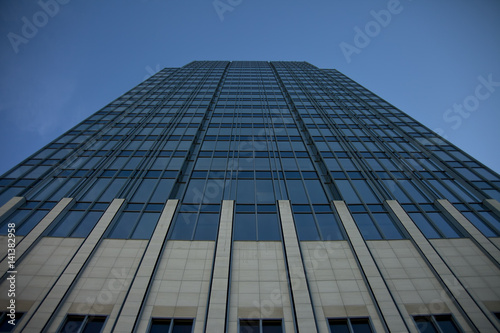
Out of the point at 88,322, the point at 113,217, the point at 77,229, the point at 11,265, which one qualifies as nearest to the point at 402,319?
the point at 88,322

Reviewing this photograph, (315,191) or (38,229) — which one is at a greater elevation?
(315,191)

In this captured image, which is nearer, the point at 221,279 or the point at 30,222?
the point at 221,279

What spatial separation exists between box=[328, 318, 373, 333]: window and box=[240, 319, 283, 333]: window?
244 centimetres

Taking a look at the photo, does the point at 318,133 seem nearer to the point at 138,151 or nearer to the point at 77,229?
the point at 138,151

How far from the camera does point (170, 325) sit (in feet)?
36.5

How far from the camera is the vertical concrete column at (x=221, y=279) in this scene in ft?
35.4

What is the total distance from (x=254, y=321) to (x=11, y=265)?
13457 mm

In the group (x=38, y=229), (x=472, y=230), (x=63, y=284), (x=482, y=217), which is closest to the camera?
(x=63, y=284)

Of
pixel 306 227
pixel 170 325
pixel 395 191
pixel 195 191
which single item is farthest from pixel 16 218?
pixel 395 191

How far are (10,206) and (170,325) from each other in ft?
49.5

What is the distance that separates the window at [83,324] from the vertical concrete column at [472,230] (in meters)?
20.9

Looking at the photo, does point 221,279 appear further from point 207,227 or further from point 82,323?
point 82,323

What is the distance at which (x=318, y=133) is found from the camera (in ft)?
92.8

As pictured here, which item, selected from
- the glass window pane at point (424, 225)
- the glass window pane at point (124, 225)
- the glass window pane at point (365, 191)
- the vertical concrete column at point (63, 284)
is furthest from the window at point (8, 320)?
the glass window pane at point (424, 225)
